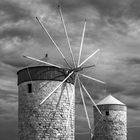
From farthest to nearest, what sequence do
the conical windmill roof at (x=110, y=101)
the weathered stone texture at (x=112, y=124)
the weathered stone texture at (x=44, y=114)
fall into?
the conical windmill roof at (x=110, y=101)
the weathered stone texture at (x=112, y=124)
the weathered stone texture at (x=44, y=114)

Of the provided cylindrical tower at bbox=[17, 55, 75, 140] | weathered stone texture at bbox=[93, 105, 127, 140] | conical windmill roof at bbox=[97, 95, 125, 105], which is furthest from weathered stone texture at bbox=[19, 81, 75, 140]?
conical windmill roof at bbox=[97, 95, 125, 105]

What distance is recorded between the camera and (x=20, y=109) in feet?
74.2

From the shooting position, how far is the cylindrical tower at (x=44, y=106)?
21484 mm

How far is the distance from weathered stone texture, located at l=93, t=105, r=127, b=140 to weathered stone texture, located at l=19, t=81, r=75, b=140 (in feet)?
29.5

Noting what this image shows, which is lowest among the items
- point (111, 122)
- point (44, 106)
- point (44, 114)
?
point (111, 122)

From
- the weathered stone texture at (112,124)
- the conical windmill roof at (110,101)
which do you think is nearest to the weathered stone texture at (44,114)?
the weathered stone texture at (112,124)

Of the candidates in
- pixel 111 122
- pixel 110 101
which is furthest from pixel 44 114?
pixel 110 101

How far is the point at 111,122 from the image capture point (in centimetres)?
3092

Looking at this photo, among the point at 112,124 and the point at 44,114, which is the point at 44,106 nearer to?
the point at 44,114

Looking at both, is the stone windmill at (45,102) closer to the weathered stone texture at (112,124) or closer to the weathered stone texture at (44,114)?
the weathered stone texture at (44,114)

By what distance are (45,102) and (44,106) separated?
26 cm

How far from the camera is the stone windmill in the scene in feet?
70.5

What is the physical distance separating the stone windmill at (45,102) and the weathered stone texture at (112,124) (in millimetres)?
8623

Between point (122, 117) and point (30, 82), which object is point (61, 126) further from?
point (122, 117)
